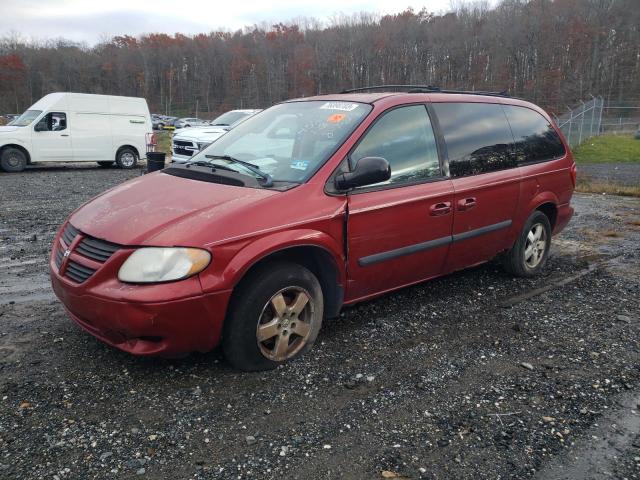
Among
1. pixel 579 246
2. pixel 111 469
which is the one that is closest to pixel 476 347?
pixel 111 469

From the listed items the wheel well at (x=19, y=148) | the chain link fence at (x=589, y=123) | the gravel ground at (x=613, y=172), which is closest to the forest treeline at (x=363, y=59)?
the chain link fence at (x=589, y=123)

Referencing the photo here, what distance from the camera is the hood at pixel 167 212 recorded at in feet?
9.94

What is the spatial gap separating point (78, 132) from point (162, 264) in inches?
595

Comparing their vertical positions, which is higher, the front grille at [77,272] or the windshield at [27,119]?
the windshield at [27,119]

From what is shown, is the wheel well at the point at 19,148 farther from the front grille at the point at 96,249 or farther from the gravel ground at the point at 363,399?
the front grille at the point at 96,249

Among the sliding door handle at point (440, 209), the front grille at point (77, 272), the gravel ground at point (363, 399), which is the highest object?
the sliding door handle at point (440, 209)

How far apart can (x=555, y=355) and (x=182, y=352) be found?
258 cm

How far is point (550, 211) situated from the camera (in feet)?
18.4

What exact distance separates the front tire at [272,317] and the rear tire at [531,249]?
2583mm

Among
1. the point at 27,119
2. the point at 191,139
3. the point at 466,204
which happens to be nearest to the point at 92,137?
the point at 27,119

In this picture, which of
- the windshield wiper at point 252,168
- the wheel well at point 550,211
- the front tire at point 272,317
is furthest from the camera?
the wheel well at point 550,211

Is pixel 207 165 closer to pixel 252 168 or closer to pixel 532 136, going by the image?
pixel 252 168

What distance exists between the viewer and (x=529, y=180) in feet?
16.6

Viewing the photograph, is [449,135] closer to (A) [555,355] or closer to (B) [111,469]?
(A) [555,355]
